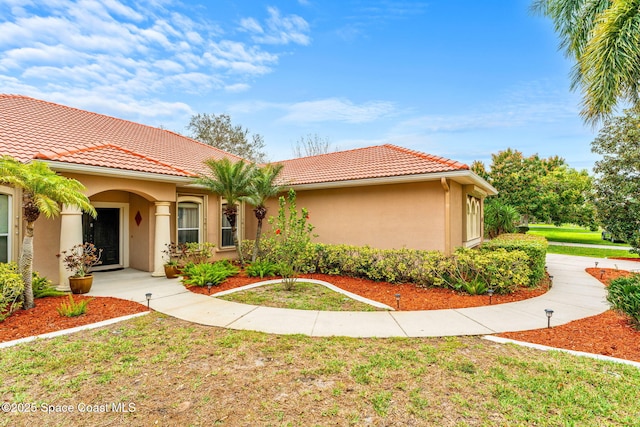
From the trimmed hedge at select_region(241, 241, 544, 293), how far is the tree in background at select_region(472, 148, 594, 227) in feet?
67.9

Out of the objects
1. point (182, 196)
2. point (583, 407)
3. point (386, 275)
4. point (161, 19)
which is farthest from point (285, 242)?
point (161, 19)

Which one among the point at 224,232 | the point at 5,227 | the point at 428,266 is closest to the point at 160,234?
the point at 224,232

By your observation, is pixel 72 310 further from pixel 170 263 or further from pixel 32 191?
pixel 170 263

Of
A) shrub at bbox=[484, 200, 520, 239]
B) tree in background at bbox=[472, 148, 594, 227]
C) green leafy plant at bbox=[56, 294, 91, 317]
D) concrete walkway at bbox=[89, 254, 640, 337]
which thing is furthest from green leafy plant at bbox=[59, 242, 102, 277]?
tree in background at bbox=[472, 148, 594, 227]

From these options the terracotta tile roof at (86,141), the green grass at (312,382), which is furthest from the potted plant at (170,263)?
the green grass at (312,382)

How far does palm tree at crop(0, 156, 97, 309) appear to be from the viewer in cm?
574

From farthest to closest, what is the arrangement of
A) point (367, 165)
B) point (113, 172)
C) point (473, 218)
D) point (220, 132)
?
point (220, 132) → point (473, 218) → point (367, 165) → point (113, 172)

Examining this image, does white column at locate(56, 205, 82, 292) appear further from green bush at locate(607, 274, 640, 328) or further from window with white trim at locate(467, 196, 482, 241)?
window with white trim at locate(467, 196, 482, 241)

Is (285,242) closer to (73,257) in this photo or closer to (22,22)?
(73,257)

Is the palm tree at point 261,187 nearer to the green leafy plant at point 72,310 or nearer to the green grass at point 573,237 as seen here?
the green leafy plant at point 72,310

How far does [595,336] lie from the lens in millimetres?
5227

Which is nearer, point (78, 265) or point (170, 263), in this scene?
point (78, 265)

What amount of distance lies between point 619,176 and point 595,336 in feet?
49.0

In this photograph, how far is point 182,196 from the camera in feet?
37.6
